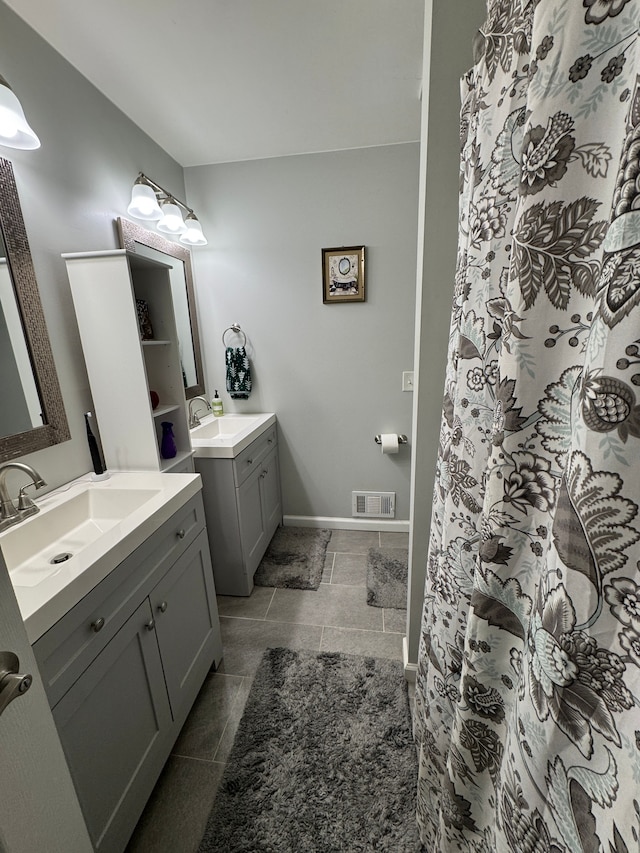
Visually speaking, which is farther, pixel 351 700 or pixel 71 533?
pixel 351 700

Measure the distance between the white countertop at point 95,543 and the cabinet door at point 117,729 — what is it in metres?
0.21

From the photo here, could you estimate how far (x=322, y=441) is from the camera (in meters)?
2.55

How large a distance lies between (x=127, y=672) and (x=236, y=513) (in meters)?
0.96

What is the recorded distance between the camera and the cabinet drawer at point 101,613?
0.74 m

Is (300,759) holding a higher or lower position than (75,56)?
lower

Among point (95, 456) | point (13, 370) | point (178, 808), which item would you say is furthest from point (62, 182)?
point (178, 808)

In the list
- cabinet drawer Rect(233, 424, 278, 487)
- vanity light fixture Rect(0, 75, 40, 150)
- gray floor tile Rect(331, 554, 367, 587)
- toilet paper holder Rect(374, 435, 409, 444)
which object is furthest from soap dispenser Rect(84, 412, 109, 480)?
toilet paper holder Rect(374, 435, 409, 444)

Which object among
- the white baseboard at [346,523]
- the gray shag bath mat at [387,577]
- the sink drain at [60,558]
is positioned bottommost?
the gray shag bath mat at [387,577]

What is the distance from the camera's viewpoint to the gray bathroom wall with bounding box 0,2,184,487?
123 cm

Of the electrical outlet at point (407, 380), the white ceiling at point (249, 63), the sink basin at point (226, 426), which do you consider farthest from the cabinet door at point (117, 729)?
the white ceiling at point (249, 63)

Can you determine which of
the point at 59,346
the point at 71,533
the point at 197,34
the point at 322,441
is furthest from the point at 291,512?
the point at 197,34

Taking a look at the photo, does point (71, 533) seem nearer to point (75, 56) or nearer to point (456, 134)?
point (456, 134)

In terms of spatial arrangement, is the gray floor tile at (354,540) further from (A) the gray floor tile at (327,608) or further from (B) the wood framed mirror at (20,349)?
(B) the wood framed mirror at (20,349)

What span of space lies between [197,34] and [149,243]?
3.00 ft
